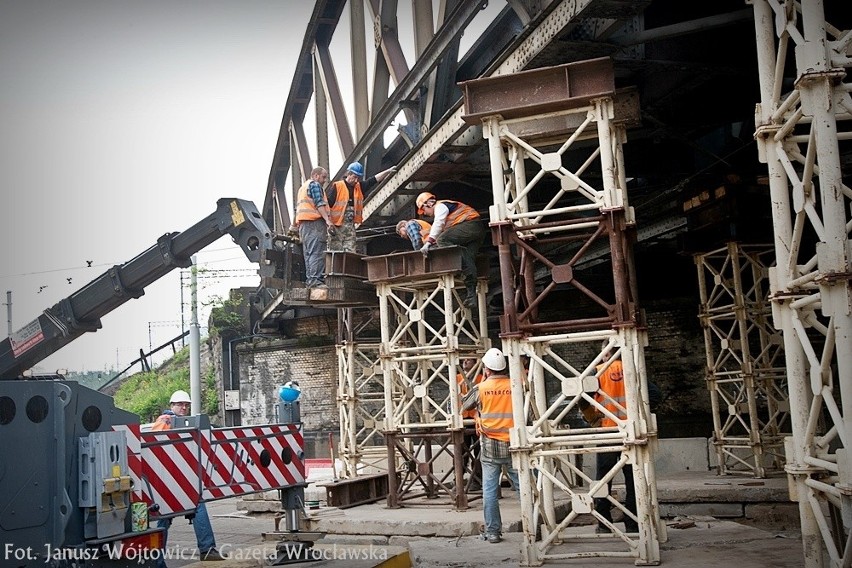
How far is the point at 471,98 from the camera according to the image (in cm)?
896

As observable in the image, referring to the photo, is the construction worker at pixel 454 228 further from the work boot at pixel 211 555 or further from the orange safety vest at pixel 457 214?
the work boot at pixel 211 555

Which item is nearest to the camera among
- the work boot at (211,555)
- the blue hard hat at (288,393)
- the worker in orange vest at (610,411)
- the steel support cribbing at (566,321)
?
the steel support cribbing at (566,321)

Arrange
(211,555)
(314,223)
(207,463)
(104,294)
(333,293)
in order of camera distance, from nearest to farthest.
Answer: (207,463) → (211,555) → (314,223) → (333,293) → (104,294)

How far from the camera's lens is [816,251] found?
235 inches

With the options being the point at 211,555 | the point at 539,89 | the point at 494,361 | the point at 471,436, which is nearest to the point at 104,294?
the point at 471,436

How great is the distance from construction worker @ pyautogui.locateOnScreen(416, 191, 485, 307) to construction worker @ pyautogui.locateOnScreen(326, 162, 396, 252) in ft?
3.03

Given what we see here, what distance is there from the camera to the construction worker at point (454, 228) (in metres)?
13.7

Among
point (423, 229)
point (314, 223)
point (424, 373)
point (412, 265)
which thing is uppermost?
point (314, 223)

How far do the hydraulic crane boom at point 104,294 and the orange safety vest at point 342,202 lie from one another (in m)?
3.71

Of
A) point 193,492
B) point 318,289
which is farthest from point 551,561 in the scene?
point 318,289

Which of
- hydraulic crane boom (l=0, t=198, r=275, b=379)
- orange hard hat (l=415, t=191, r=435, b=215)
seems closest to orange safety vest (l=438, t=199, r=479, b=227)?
orange hard hat (l=415, t=191, r=435, b=215)

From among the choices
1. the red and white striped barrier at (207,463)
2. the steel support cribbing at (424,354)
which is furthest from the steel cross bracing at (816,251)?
the steel support cribbing at (424,354)

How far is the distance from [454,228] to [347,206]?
2.04 m

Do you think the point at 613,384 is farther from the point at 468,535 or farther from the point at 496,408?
the point at 468,535
